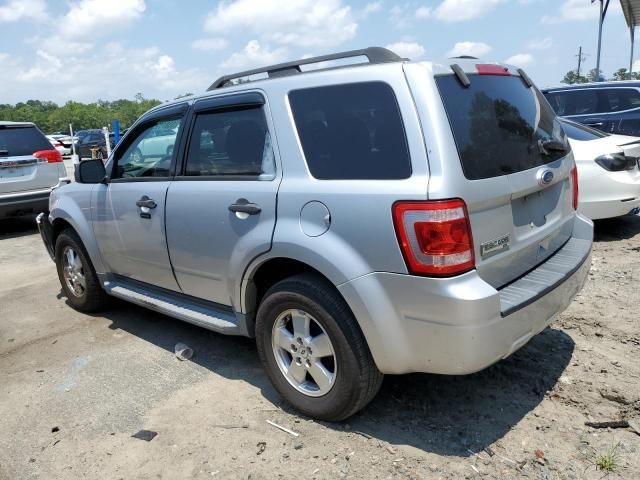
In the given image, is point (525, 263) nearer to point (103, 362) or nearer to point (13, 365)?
point (103, 362)

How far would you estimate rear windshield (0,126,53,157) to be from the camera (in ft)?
28.7

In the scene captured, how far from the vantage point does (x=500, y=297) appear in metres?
2.61

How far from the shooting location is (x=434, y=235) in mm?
2436

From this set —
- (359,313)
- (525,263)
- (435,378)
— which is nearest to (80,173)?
(359,313)

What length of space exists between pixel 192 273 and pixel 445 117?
195 centimetres

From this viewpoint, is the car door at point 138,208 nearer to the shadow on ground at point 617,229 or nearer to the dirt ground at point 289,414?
the dirt ground at point 289,414

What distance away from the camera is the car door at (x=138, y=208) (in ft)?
12.5

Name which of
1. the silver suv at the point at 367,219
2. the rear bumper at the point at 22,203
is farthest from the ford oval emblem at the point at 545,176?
the rear bumper at the point at 22,203

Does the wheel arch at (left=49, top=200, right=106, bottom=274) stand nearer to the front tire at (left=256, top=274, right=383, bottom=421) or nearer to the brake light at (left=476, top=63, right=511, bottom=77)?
the front tire at (left=256, top=274, right=383, bottom=421)

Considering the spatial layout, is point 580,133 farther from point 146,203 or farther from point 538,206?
point 146,203

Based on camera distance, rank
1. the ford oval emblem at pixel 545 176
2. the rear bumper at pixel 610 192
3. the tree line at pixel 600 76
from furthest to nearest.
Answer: the tree line at pixel 600 76 → the rear bumper at pixel 610 192 → the ford oval emblem at pixel 545 176

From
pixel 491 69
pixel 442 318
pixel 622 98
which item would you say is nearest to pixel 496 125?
pixel 491 69

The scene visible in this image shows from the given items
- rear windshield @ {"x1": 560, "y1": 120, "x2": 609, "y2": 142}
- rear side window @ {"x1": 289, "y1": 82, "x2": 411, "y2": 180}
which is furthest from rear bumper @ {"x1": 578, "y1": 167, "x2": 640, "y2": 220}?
rear side window @ {"x1": 289, "y1": 82, "x2": 411, "y2": 180}

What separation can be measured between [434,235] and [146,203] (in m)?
2.22
